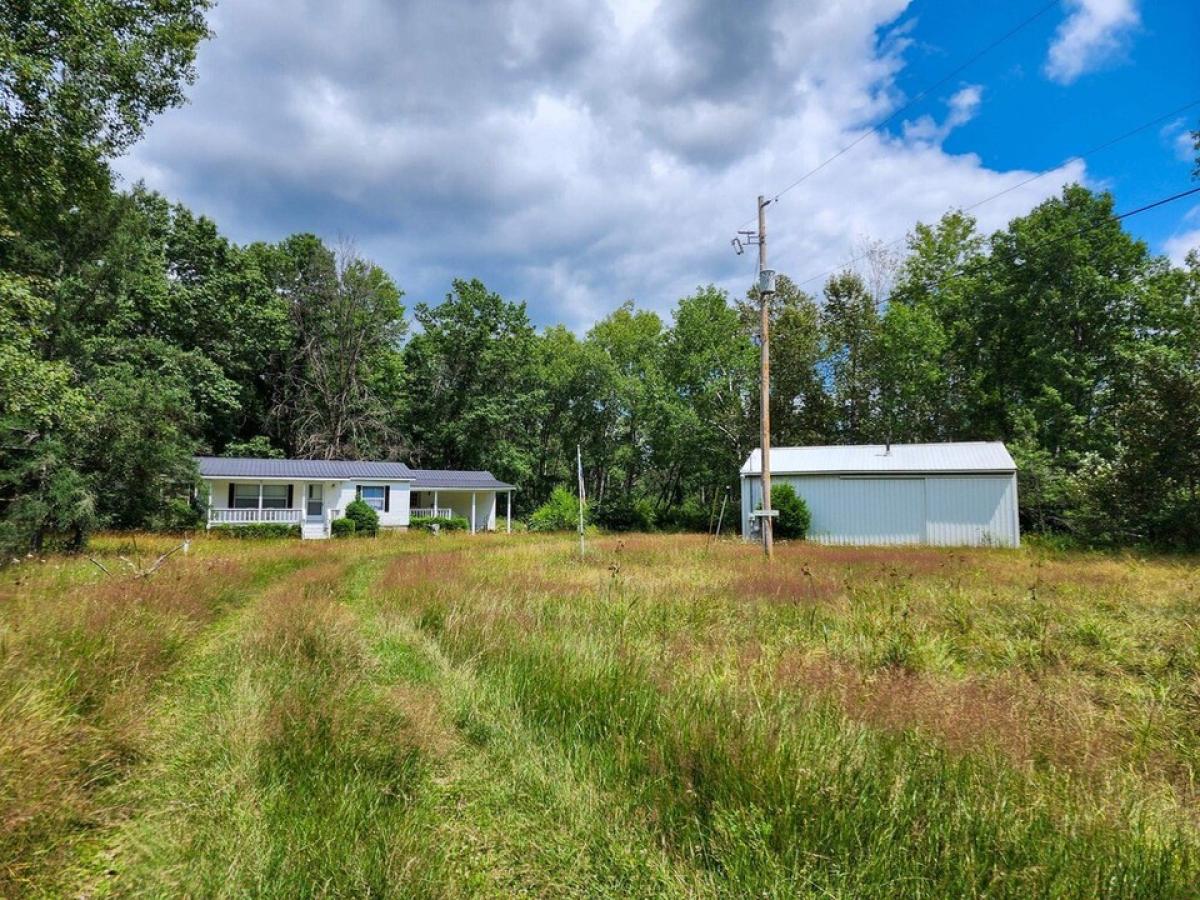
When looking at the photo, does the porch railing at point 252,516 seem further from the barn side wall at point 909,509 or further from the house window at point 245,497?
the barn side wall at point 909,509

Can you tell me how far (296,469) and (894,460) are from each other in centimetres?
2707

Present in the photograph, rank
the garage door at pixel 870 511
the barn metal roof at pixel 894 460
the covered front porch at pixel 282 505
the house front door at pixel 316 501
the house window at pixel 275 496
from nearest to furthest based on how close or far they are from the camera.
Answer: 1. the barn metal roof at pixel 894 460
2. the garage door at pixel 870 511
3. the covered front porch at pixel 282 505
4. the house window at pixel 275 496
5. the house front door at pixel 316 501

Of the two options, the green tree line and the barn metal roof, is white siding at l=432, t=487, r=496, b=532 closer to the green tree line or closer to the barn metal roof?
the green tree line

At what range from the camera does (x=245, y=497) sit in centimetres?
2655

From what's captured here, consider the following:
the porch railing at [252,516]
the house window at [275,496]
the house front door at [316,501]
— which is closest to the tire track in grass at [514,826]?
the porch railing at [252,516]

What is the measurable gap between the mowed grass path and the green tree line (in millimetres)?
10490

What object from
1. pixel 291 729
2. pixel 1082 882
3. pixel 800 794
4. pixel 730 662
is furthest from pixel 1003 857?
pixel 291 729

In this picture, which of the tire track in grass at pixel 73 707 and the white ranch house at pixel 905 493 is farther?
the white ranch house at pixel 905 493

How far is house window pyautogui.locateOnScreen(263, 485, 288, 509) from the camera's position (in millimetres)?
26953

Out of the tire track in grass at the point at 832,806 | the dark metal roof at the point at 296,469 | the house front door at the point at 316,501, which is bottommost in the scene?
the tire track in grass at the point at 832,806

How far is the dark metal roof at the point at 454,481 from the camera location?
3036 centimetres

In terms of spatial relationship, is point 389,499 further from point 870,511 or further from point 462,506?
point 870,511

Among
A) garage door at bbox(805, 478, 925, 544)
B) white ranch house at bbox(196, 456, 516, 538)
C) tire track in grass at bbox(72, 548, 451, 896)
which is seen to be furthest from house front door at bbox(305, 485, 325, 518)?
tire track in grass at bbox(72, 548, 451, 896)

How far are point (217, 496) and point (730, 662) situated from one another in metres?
28.3
